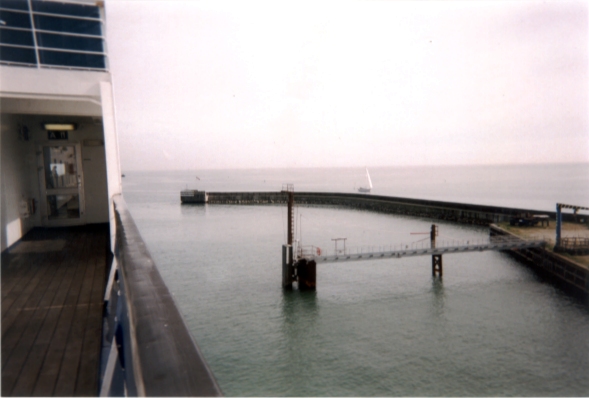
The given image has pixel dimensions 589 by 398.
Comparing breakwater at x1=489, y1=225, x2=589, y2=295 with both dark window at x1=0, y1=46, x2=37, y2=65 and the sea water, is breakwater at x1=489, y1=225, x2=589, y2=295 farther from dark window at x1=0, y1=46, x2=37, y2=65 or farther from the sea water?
dark window at x1=0, y1=46, x2=37, y2=65

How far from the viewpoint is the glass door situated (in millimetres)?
8375

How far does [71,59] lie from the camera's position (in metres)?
7.12

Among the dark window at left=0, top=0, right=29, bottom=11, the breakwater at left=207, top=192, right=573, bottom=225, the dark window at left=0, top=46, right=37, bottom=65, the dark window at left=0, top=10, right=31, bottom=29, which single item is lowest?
the breakwater at left=207, top=192, right=573, bottom=225

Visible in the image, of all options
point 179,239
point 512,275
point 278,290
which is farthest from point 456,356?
point 179,239

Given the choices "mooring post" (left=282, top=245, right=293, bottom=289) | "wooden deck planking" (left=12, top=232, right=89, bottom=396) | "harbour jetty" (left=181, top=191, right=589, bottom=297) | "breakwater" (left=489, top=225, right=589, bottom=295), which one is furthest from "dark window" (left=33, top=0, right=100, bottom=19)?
"breakwater" (left=489, top=225, right=589, bottom=295)

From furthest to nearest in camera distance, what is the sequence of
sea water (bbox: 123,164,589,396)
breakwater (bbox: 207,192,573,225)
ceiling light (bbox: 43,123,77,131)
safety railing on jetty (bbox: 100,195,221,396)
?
breakwater (bbox: 207,192,573,225), sea water (bbox: 123,164,589,396), ceiling light (bbox: 43,123,77,131), safety railing on jetty (bbox: 100,195,221,396)

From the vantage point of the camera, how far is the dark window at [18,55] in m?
6.45

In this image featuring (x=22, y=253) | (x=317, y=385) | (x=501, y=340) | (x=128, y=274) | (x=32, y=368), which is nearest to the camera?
(x=128, y=274)

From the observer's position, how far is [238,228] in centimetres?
3738

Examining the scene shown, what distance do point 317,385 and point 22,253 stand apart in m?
7.97

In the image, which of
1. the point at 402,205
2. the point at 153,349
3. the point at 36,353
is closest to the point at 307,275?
the point at 36,353

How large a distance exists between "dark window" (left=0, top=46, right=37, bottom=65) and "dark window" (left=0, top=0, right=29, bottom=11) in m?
0.79

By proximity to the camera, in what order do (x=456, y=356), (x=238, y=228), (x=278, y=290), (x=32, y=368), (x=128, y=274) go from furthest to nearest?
(x=238, y=228)
(x=278, y=290)
(x=456, y=356)
(x=32, y=368)
(x=128, y=274)

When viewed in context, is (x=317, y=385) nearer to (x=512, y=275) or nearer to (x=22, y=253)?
(x=22, y=253)
